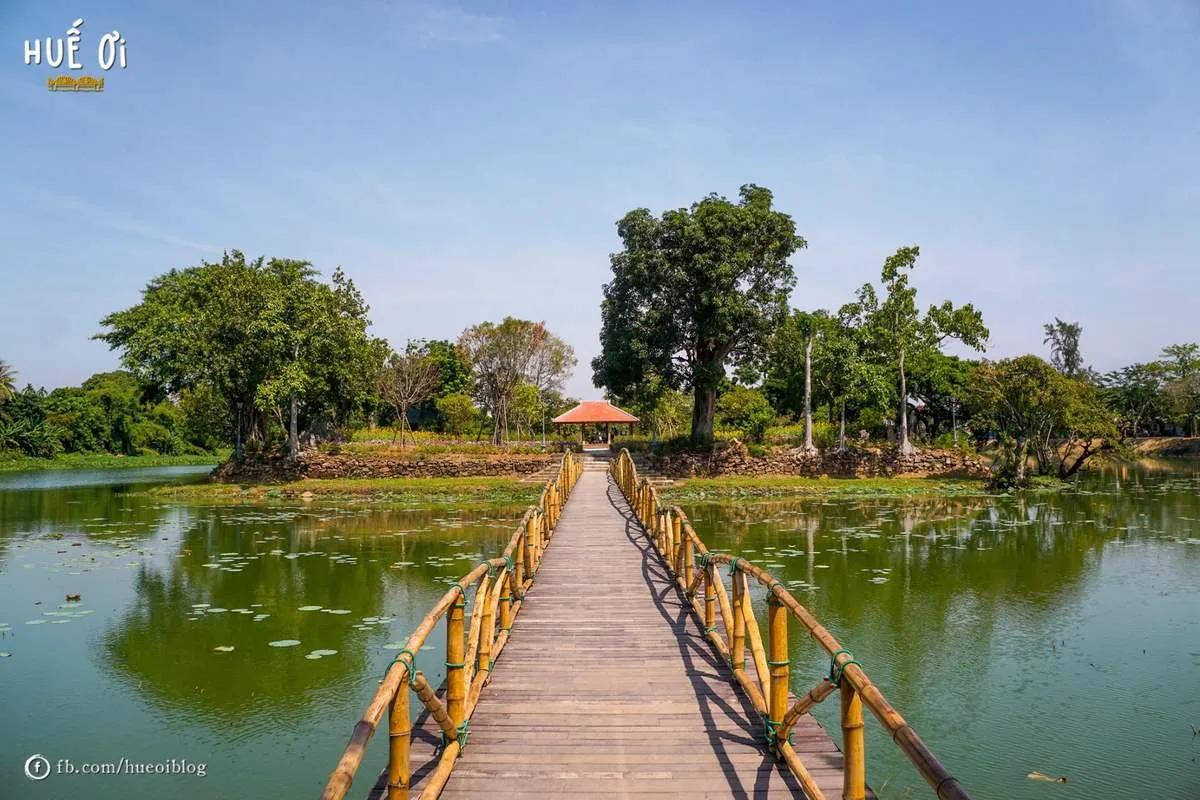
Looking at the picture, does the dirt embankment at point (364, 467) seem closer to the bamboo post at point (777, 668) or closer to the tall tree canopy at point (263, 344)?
the tall tree canopy at point (263, 344)

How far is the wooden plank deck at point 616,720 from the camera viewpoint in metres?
3.98

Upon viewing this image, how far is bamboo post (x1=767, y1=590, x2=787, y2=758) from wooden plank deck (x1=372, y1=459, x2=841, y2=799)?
0.19 m

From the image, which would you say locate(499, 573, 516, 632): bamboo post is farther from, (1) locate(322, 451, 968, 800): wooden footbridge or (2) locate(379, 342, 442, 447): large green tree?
(2) locate(379, 342, 442, 447): large green tree

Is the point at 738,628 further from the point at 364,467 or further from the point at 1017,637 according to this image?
the point at 364,467

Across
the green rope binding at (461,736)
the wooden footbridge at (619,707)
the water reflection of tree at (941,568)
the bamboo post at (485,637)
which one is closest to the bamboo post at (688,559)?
the wooden footbridge at (619,707)

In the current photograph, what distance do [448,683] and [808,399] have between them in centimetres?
2614

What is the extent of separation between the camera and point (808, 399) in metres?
29.2

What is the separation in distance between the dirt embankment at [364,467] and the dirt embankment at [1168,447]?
42.7 m

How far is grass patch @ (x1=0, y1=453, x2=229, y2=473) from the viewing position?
137 ft

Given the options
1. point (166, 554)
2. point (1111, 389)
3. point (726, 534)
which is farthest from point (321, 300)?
point (1111, 389)

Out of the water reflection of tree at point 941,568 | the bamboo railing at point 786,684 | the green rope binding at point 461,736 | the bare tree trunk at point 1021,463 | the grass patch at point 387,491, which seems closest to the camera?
the bamboo railing at point 786,684

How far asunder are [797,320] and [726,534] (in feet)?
58.3

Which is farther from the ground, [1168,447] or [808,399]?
[808,399]

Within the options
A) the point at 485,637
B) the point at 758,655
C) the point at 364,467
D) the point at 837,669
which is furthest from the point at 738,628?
the point at 364,467
